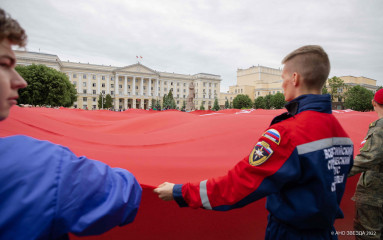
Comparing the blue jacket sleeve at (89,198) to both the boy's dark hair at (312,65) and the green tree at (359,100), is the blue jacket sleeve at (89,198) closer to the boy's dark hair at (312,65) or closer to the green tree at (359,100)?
the boy's dark hair at (312,65)

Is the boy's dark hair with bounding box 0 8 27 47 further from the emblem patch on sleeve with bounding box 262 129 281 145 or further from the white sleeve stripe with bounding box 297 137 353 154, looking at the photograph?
the white sleeve stripe with bounding box 297 137 353 154

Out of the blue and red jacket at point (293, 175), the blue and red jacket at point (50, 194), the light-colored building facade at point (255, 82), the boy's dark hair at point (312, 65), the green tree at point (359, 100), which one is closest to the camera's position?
the blue and red jacket at point (50, 194)

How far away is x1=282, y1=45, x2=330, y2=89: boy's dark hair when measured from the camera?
4.38 ft

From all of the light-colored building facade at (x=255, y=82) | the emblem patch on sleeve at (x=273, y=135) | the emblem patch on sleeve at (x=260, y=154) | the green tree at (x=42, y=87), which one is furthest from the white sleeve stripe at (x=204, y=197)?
the light-colored building facade at (x=255, y=82)

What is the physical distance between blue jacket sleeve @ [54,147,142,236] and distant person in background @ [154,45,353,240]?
16.1 inches

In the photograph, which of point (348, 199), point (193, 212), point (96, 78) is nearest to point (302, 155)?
point (193, 212)

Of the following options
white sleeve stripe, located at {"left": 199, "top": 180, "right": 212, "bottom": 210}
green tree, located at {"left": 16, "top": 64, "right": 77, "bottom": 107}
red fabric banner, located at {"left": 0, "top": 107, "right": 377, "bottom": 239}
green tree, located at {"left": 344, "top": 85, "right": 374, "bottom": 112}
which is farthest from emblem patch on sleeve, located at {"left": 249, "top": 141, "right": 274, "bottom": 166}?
green tree, located at {"left": 344, "top": 85, "right": 374, "bottom": 112}

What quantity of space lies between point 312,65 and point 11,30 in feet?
4.70

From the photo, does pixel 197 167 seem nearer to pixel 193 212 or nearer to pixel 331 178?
pixel 193 212

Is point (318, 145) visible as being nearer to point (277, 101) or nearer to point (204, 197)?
point (204, 197)

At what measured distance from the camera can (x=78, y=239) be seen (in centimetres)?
153

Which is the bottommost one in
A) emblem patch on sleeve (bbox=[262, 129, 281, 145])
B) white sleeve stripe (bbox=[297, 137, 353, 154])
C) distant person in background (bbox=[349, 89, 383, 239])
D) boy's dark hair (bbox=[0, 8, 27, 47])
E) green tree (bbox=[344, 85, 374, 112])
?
distant person in background (bbox=[349, 89, 383, 239])

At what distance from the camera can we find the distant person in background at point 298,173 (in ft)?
3.63

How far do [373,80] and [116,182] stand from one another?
86.6 metres
